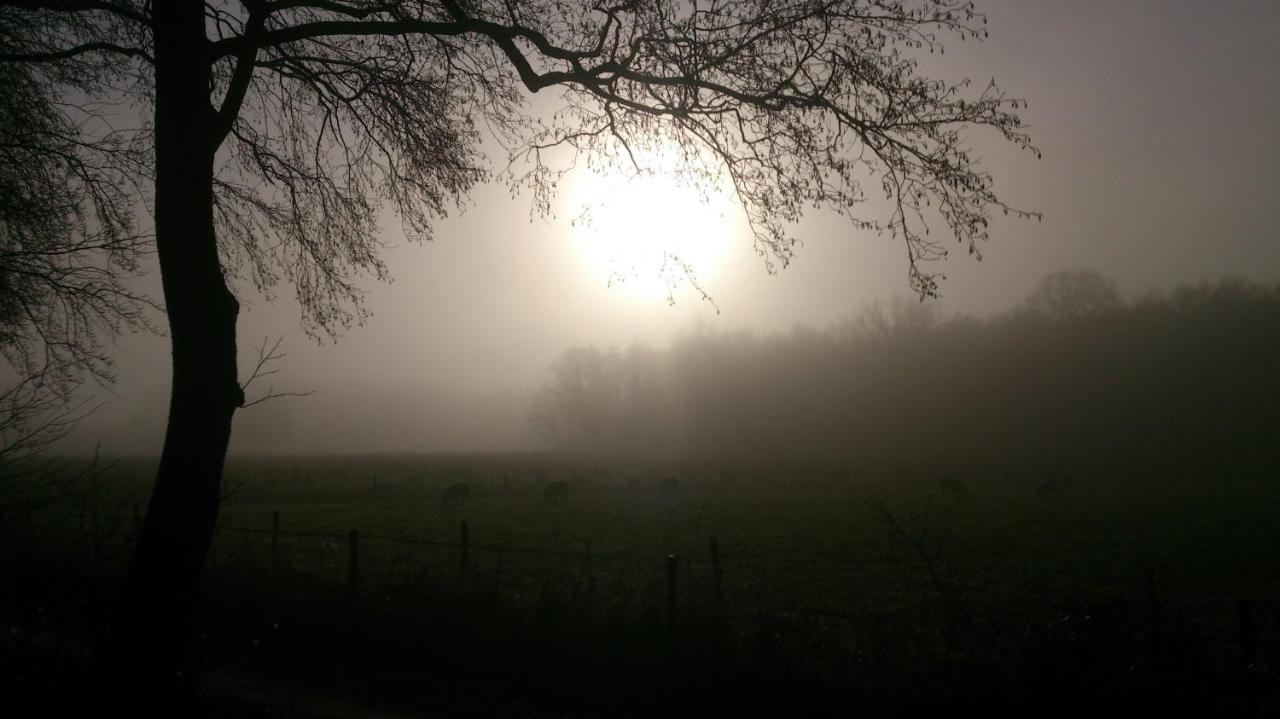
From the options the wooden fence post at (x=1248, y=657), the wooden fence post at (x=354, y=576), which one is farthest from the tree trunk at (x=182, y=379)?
the wooden fence post at (x=1248, y=657)

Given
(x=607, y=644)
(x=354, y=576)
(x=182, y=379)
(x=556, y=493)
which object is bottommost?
(x=556, y=493)

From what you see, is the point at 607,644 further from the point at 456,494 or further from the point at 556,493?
the point at 456,494

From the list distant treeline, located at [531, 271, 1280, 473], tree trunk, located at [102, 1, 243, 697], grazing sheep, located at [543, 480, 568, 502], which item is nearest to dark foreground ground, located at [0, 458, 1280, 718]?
tree trunk, located at [102, 1, 243, 697]

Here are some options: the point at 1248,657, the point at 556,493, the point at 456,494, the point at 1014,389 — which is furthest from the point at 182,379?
the point at 1014,389

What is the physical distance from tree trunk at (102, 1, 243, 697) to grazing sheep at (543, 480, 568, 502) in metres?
29.4

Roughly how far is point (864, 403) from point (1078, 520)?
42760mm

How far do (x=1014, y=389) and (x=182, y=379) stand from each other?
221 feet

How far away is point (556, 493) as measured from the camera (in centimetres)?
3634

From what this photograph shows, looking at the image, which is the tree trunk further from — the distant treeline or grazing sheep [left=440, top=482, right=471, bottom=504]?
the distant treeline

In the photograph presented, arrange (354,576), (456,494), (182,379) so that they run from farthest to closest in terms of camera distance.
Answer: (456,494) < (354,576) < (182,379)

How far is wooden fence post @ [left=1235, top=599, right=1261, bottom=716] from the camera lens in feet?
20.1

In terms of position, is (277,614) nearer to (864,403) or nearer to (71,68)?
(71,68)

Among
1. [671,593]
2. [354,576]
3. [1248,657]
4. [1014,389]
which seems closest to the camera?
[1248,657]

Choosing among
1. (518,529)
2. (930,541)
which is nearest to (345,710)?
(518,529)
